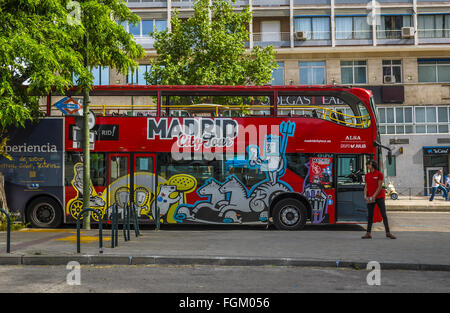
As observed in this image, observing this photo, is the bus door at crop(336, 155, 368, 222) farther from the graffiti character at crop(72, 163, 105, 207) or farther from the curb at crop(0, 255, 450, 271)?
the graffiti character at crop(72, 163, 105, 207)

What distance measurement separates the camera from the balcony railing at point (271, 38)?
1388 inches

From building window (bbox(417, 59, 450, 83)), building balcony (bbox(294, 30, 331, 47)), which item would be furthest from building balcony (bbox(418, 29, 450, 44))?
building balcony (bbox(294, 30, 331, 47))

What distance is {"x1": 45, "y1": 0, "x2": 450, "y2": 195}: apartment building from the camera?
34.4m

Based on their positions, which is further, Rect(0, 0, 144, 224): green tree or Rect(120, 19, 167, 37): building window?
Rect(120, 19, 167, 37): building window

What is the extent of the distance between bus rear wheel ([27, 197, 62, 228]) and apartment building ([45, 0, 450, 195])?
2058 centimetres

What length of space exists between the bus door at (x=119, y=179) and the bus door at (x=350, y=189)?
5.81 m

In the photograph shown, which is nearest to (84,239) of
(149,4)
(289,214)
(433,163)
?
(289,214)

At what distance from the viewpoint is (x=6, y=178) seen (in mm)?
14461

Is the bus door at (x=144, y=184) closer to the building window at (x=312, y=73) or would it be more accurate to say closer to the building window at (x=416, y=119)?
the building window at (x=312, y=73)

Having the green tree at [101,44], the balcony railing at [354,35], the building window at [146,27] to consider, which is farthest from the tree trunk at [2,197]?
the balcony railing at [354,35]

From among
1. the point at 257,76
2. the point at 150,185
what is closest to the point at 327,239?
the point at 150,185

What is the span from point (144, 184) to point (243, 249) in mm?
5263

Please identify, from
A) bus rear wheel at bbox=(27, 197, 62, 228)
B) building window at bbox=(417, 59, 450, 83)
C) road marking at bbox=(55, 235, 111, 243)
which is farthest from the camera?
building window at bbox=(417, 59, 450, 83)
